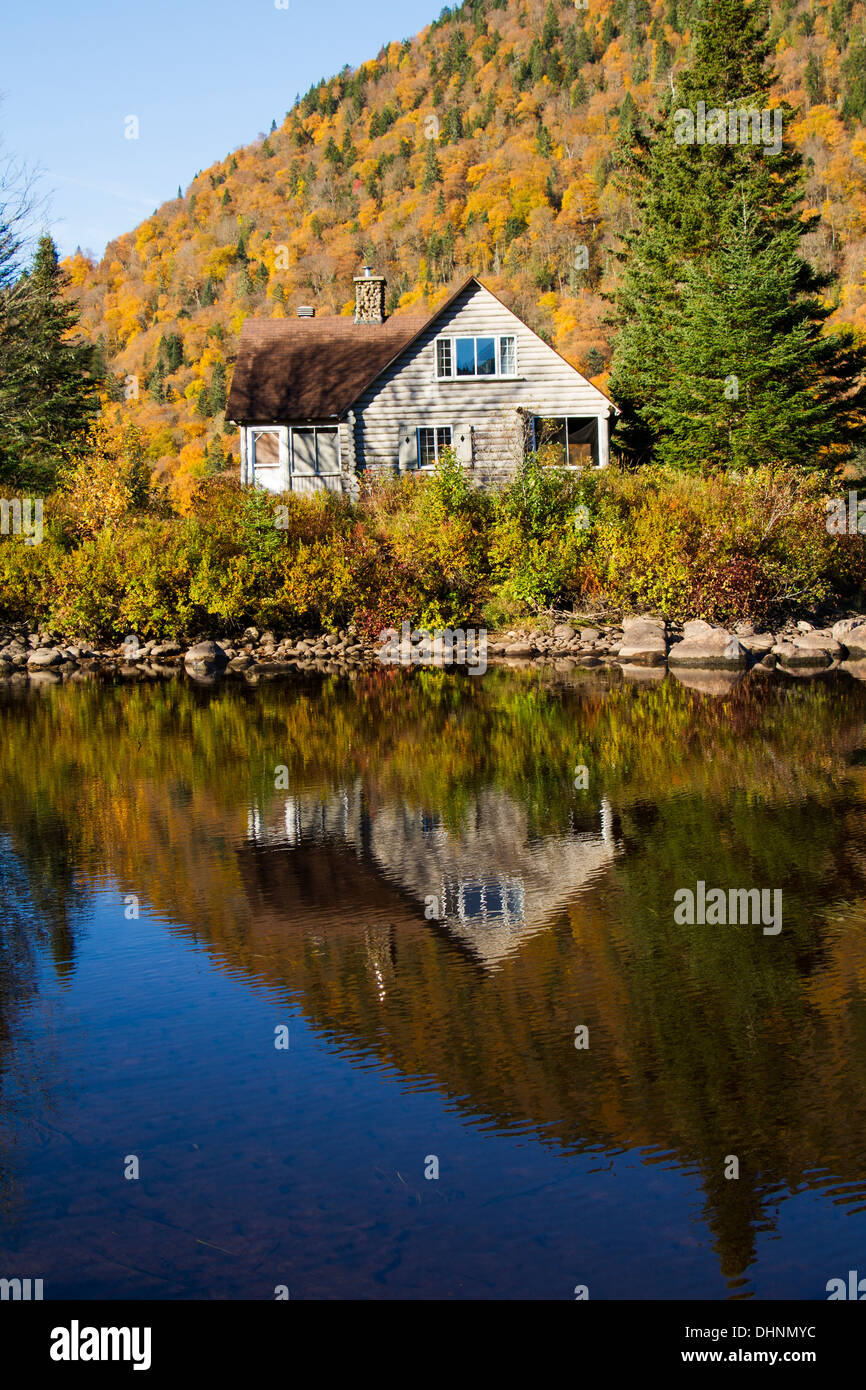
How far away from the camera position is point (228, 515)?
126 feet

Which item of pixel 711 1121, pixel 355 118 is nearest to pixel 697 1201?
pixel 711 1121

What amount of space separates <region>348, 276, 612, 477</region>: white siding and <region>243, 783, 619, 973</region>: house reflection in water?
28.9 m

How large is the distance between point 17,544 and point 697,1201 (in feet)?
118

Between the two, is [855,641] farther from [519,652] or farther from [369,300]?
[369,300]

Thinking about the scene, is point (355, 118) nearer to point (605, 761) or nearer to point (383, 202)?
point (383, 202)

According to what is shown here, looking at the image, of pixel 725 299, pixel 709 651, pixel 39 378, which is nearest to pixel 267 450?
pixel 39 378

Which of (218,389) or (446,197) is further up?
(446,197)

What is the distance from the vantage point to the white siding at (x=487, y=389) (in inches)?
1697

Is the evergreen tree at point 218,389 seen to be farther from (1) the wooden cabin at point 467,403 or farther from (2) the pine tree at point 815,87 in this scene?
(1) the wooden cabin at point 467,403

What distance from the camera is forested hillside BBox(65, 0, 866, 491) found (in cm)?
10481

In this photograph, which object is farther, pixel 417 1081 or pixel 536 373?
pixel 536 373

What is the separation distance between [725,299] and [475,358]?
8.58 m

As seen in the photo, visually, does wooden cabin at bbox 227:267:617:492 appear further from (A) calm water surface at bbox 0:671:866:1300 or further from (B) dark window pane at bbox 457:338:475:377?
(A) calm water surface at bbox 0:671:866:1300

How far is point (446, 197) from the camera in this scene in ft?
427
